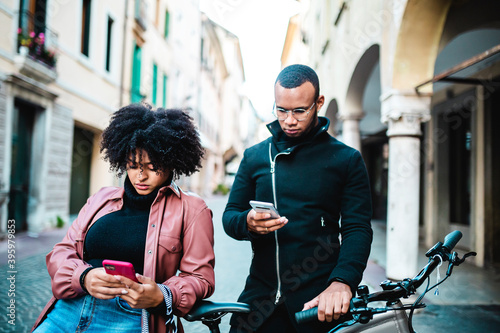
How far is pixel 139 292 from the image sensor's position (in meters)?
1.54

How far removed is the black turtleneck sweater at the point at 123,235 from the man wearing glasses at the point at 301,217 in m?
0.42

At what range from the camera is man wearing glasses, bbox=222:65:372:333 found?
1.70 metres

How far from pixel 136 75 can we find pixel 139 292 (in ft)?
52.3

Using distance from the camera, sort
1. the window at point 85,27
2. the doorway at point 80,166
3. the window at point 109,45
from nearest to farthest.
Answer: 1. the window at point 85,27
2. the doorway at point 80,166
3. the window at point 109,45

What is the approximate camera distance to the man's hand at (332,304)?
1378 mm

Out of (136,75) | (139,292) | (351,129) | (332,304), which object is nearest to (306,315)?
(332,304)

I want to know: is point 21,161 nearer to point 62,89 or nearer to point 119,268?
point 62,89

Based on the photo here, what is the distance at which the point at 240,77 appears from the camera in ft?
202

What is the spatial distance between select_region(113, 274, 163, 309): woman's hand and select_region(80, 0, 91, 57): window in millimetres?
12103

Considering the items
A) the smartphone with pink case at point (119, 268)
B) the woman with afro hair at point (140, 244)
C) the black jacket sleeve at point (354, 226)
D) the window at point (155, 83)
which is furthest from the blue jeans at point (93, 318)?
the window at point (155, 83)

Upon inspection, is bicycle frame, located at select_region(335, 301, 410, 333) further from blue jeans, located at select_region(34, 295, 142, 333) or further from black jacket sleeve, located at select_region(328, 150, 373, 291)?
blue jeans, located at select_region(34, 295, 142, 333)

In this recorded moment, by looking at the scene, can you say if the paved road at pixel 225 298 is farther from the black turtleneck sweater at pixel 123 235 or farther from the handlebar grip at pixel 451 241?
the handlebar grip at pixel 451 241

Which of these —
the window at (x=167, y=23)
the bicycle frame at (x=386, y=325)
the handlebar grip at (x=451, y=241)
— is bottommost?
the bicycle frame at (x=386, y=325)

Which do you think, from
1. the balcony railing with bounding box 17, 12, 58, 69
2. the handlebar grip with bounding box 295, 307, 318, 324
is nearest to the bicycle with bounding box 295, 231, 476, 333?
the handlebar grip with bounding box 295, 307, 318, 324
